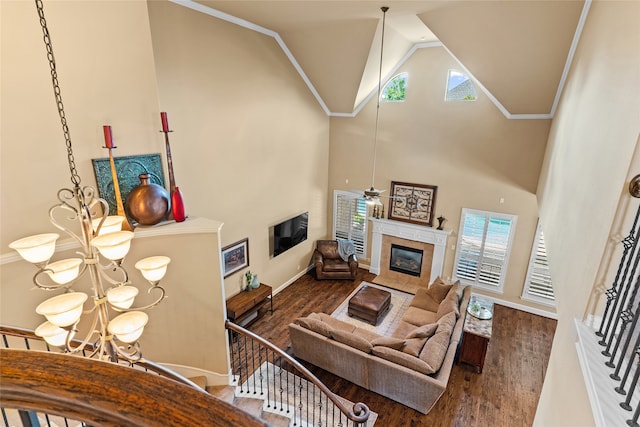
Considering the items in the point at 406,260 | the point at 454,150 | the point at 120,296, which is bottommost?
the point at 406,260

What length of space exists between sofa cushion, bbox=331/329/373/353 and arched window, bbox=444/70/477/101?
5.46 metres

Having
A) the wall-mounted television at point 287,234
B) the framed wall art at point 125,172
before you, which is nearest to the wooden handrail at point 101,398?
the framed wall art at point 125,172

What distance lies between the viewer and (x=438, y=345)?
4.73m

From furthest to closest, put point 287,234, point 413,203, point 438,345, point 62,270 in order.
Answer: point 413,203
point 287,234
point 438,345
point 62,270

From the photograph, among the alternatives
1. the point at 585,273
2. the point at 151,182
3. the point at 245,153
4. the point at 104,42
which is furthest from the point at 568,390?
the point at 245,153

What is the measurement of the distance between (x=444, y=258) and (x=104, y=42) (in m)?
7.52

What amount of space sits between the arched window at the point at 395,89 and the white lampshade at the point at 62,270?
7273mm

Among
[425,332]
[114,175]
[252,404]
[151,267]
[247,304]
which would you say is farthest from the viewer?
[247,304]

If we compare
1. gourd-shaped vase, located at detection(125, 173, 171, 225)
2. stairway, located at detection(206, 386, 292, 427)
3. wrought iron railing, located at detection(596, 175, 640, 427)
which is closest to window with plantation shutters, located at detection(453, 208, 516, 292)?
stairway, located at detection(206, 386, 292, 427)

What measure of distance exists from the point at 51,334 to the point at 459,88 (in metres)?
7.69

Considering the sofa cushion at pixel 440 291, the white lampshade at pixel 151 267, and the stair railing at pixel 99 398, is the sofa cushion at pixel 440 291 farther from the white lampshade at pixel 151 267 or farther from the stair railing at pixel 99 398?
the stair railing at pixel 99 398

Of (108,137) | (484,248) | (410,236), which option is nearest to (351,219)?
(410,236)

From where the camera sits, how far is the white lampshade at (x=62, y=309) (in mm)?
1808

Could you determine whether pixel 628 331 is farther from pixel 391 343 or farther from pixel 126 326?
pixel 391 343
